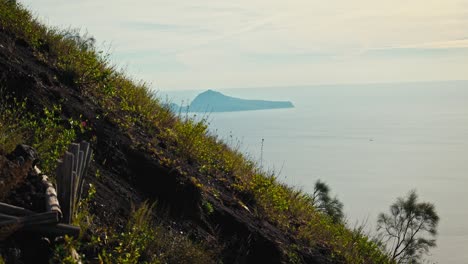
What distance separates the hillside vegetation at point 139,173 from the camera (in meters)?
6.46

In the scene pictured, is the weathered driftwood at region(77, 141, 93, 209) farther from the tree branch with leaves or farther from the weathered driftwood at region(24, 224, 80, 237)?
the tree branch with leaves

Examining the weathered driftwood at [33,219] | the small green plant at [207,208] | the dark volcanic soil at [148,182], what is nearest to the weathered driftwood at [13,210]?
the weathered driftwood at [33,219]

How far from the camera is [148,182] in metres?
8.37

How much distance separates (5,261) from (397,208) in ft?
123

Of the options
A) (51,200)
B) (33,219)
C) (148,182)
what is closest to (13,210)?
(33,219)

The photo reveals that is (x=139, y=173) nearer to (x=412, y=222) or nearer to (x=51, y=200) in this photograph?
(x=51, y=200)

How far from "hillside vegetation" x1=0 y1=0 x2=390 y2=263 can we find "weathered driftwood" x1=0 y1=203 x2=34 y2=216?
17.2 inches

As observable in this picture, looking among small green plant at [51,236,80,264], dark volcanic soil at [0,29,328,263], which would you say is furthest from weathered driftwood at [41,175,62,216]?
dark volcanic soil at [0,29,328,263]

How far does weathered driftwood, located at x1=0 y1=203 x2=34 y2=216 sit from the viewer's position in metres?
4.65

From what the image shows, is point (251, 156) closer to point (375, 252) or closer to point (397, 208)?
point (375, 252)

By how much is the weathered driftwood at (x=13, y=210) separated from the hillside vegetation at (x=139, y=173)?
0.44 metres

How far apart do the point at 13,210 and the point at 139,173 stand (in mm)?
3726

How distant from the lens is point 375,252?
1179cm

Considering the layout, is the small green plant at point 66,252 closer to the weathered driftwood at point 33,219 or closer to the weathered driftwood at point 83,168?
the weathered driftwood at point 33,219
